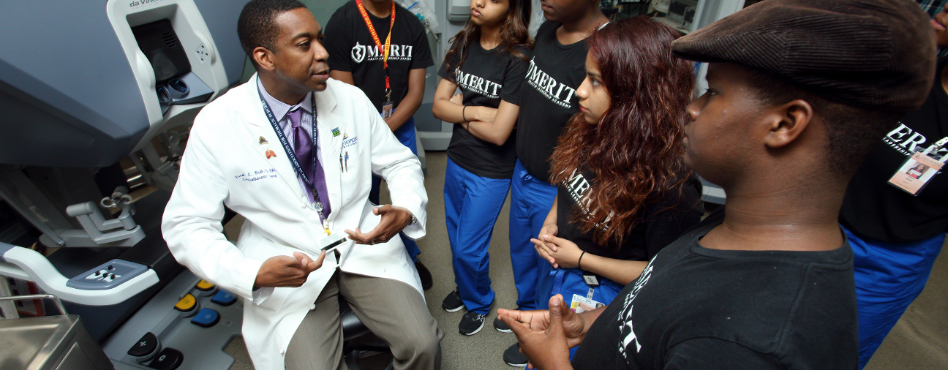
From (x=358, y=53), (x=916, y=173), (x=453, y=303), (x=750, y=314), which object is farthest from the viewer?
(x=453, y=303)

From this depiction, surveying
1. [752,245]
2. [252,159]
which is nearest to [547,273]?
[752,245]

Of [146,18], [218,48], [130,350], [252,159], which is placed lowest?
[130,350]

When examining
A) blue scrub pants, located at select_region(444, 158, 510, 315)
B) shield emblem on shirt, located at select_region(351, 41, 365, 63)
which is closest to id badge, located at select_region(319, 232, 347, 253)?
blue scrub pants, located at select_region(444, 158, 510, 315)

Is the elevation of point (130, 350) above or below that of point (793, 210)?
below

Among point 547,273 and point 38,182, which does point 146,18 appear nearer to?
point 38,182

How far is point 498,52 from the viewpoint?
1711 mm

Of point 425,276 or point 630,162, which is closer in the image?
point 630,162

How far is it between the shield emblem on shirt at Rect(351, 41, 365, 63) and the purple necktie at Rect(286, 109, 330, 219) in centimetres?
72

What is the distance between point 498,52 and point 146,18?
1217mm

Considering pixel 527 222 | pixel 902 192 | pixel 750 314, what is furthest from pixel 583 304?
pixel 902 192

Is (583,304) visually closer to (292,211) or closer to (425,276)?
(292,211)

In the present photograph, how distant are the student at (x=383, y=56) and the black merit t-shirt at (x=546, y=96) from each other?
71 centimetres

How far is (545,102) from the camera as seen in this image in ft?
4.83

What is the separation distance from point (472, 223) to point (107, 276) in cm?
123
